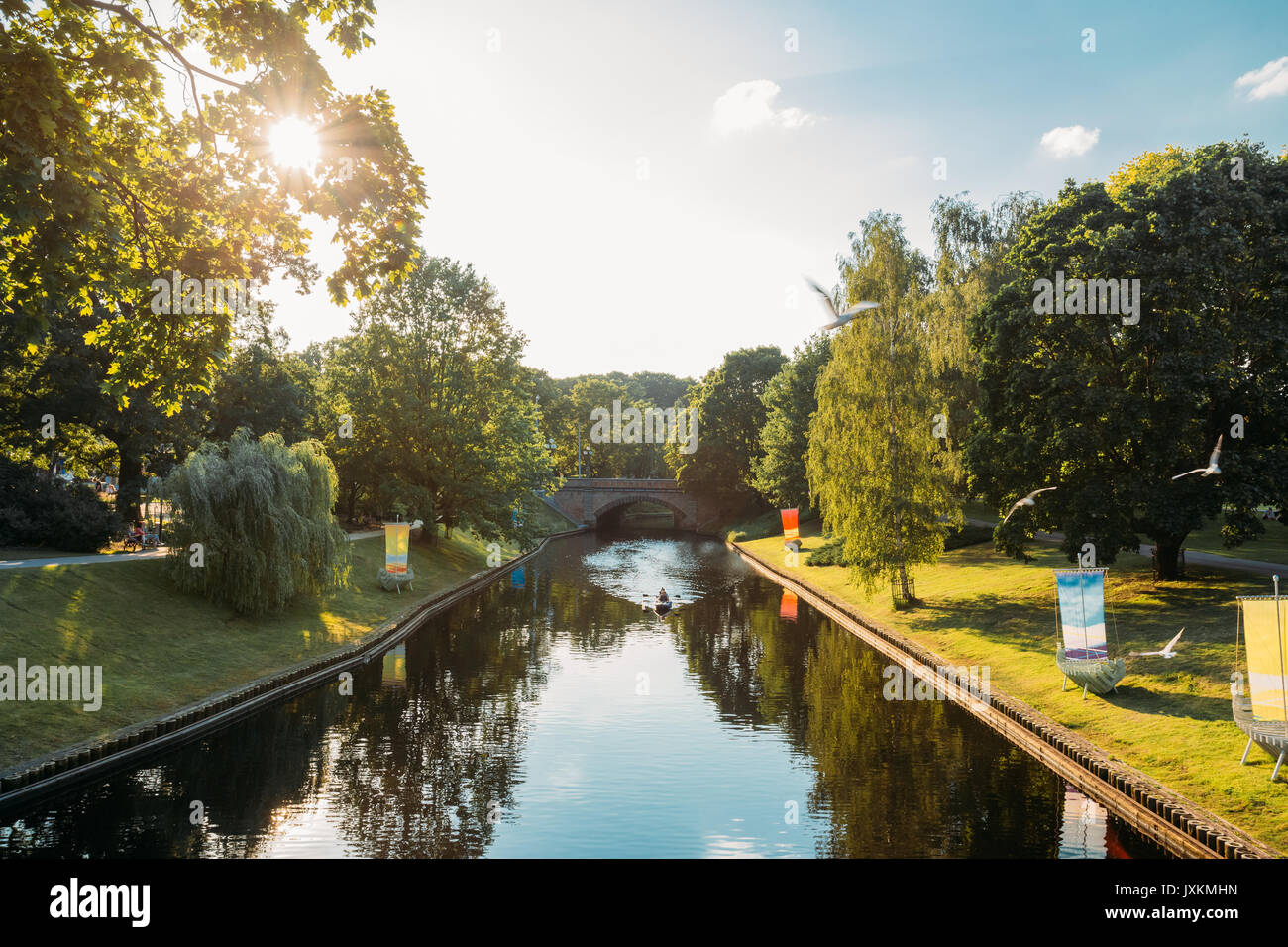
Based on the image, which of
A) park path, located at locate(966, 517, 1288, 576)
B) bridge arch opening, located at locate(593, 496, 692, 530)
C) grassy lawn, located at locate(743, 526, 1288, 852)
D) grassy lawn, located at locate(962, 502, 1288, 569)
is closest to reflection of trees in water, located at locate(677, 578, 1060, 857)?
grassy lawn, located at locate(743, 526, 1288, 852)

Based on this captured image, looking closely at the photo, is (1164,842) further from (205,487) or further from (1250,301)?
(205,487)

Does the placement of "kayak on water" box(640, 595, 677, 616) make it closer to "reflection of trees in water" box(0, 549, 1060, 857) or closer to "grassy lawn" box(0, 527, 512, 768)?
"reflection of trees in water" box(0, 549, 1060, 857)

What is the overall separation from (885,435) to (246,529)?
2653 cm

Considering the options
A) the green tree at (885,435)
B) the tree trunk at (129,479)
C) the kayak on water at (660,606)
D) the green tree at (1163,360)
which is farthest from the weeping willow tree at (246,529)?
the green tree at (1163,360)

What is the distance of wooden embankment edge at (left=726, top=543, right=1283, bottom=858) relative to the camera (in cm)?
1480

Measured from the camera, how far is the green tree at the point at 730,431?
105438mm

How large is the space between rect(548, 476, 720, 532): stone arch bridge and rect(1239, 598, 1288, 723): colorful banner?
3684 inches

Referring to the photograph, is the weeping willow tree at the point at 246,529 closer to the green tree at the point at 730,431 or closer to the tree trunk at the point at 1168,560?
the tree trunk at the point at 1168,560

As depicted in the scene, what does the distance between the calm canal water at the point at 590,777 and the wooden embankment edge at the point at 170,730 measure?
0.52 meters

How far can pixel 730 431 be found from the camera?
106 meters

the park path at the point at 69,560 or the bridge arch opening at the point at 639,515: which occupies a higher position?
the park path at the point at 69,560

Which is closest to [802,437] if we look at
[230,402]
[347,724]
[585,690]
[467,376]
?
[467,376]

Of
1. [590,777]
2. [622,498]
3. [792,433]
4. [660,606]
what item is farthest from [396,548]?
[622,498]

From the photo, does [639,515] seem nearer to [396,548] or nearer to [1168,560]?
[396,548]
